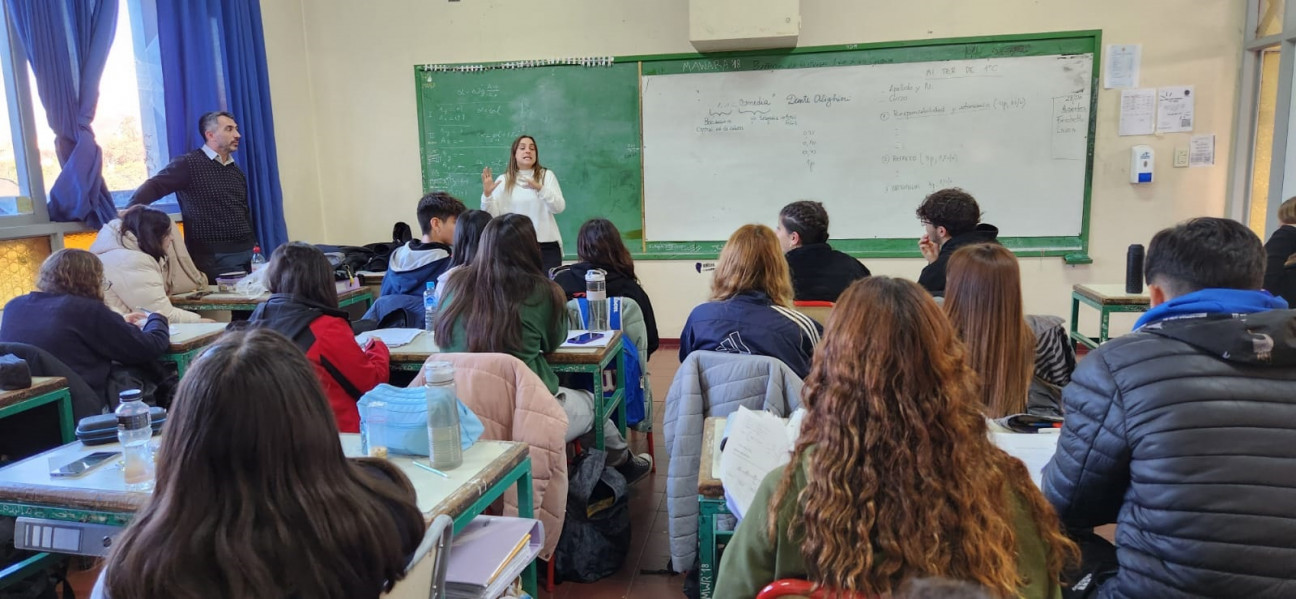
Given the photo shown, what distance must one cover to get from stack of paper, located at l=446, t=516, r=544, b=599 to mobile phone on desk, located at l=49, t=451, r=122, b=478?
33.5 inches

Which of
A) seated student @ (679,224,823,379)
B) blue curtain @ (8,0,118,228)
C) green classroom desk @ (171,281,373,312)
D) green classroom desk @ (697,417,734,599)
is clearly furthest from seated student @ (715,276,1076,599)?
blue curtain @ (8,0,118,228)

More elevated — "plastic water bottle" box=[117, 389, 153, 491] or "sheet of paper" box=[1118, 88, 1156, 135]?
"sheet of paper" box=[1118, 88, 1156, 135]

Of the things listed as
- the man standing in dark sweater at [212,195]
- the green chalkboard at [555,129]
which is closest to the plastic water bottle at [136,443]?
the man standing in dark sweater at [212,195]

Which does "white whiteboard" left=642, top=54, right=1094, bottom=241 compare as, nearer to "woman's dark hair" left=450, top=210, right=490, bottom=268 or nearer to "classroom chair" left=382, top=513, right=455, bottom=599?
"woman's dark hair" left=450, top=210, right=490, bottom=268

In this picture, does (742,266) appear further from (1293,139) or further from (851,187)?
(1293,139)

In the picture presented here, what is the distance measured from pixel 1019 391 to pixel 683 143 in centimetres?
377

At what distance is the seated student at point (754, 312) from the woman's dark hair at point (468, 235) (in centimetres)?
109

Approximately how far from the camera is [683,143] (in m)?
5.49

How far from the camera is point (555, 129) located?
18.5ft

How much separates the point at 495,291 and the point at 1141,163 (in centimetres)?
440

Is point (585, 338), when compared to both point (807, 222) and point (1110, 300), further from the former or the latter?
point (1110, 300)

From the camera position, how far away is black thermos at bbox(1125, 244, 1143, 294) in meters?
3.82

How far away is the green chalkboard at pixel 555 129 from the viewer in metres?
5.54

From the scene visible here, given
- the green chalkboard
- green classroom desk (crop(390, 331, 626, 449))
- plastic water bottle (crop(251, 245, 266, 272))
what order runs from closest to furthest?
green classroom desk (crop(390, 331, 626, 449)) < plastic water bottle (crop(251, 245, 266, 272)) < the green chalkboard
